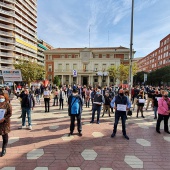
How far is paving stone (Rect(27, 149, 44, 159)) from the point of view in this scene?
13.2 ft

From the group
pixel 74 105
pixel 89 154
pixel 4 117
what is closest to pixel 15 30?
pixel 74 105

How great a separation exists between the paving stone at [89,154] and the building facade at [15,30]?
47412 mm

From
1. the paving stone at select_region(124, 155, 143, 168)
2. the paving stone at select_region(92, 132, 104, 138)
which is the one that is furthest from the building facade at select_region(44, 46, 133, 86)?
the paving stone at select_region(124, 155, 143, 168)

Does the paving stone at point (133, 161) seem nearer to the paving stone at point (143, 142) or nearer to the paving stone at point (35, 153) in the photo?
the paving stone at point (143, 142)

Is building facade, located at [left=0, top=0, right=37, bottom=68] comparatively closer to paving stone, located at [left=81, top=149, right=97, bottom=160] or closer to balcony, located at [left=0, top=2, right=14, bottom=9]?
balcony, located at [left=0, top=2, right=14, bottom=9]

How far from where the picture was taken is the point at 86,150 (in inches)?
175

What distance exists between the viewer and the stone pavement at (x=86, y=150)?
3653mm

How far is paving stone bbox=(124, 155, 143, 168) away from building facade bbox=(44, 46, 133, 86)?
159 feet

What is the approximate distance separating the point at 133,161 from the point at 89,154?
1.20 meters

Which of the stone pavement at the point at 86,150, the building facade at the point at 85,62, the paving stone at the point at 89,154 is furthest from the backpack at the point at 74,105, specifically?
the building facade at the point at 85,62

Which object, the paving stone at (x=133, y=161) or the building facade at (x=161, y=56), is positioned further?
the building facade at (x=161, y=56)

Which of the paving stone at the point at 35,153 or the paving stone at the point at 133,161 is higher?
the paving stone at the point at 35,153

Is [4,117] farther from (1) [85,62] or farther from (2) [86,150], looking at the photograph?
(1) [85,62]

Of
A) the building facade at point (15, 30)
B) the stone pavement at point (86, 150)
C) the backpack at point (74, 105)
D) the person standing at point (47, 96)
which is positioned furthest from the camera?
the building facade at point (15, 30)
